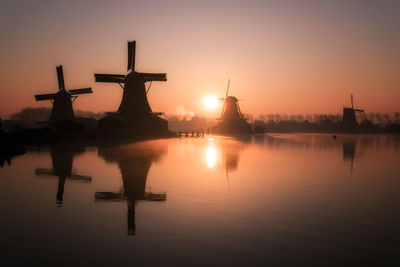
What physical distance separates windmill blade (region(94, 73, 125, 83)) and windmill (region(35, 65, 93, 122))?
9338 mm

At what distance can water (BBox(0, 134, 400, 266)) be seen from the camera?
618 centimetres

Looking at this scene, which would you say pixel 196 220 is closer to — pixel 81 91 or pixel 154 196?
pixel 154 196

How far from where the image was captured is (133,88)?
1923 inches

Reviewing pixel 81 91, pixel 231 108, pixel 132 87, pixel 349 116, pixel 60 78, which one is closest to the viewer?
pixel 132 87

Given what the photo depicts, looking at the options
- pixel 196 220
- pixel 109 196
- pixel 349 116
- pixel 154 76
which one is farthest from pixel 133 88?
pixel 349 116

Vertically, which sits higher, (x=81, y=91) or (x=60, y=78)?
(x=60, y=78)

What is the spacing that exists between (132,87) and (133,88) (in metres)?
0.19

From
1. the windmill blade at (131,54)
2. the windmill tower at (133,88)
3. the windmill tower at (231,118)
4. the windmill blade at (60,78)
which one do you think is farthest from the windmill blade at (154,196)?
the windmill tower at (231,118)

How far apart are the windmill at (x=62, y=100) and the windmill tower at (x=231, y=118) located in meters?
46.8

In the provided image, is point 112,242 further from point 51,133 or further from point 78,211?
point 51,133

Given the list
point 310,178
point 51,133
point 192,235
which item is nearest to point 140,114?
point 51,133

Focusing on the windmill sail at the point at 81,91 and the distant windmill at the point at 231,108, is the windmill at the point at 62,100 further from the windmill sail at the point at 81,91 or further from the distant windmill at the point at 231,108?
the distant windmill at the point at 231,108

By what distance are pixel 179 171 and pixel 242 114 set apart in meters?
81.8

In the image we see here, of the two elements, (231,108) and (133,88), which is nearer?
(133,88)
